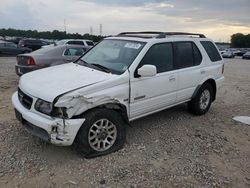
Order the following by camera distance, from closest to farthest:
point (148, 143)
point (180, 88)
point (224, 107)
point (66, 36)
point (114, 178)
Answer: point (114, 178) < point (148, 143) < point (180, 88) < point (224, 107) < point (66, 36)

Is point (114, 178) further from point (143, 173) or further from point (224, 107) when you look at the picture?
point (224, 107)

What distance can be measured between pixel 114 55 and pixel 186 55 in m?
1.61

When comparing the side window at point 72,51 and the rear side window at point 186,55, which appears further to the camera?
the side window at point 72,51

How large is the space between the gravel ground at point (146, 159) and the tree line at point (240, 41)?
83093 mm

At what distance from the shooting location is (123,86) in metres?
4.58

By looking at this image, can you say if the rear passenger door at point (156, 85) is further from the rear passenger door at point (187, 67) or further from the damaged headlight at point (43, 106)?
the damaged headlight at point (43, 106)

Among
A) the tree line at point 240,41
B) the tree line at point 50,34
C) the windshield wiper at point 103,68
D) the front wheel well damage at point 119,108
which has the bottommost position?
the tree line at point 240,41

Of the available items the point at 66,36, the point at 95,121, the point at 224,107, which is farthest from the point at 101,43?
the point at 66,36

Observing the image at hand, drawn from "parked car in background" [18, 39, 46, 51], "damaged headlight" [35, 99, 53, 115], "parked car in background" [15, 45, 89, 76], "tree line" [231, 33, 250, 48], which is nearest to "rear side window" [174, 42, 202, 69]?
"damaged headlight" [35, 99, 53, 115]

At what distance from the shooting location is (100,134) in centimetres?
439

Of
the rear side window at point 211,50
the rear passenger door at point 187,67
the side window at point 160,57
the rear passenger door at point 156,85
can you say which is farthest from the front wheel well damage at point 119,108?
the rear side window at point 211,50

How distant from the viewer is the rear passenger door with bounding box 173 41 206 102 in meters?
5.77

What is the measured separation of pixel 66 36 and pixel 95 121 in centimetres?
6067

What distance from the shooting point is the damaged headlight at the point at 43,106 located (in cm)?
397
